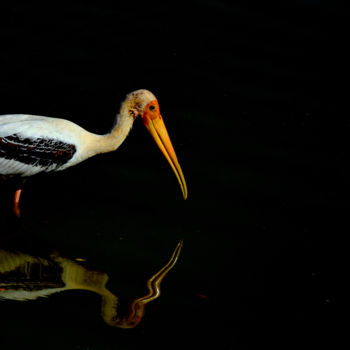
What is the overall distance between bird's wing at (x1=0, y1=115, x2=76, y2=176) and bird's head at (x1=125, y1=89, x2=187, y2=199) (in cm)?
87

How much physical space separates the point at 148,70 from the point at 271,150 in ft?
10.5

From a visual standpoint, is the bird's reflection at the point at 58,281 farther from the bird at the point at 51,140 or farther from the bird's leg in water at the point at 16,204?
the bird at the point at 51,140

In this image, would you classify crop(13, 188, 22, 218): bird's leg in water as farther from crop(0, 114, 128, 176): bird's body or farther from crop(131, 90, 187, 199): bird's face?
crop(131, 90, 187, 199): bird's face

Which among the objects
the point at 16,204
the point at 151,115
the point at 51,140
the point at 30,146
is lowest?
the point at 16,204

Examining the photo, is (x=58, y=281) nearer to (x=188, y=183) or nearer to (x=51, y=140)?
(x=51, y=140)

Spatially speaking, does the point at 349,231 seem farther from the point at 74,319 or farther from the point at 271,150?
the point at 74,319

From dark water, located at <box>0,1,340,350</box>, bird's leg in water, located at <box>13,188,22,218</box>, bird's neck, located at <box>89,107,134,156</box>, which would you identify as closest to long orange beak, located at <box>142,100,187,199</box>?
bird's neck, located at <box>89,107,134,156</box>

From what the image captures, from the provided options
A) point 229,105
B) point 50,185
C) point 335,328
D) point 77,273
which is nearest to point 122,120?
point 50,185

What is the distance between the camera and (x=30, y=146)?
715 cm

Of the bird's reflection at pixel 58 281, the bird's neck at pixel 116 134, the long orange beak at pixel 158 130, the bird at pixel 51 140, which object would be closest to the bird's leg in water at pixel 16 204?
the bird at pixel 51 140

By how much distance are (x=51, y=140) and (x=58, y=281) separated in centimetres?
164

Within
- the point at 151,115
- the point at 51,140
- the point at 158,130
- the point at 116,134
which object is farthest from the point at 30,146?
the point at 158,130

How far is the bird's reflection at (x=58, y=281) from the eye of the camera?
5914 mm

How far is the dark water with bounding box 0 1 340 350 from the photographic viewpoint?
6.18 m
